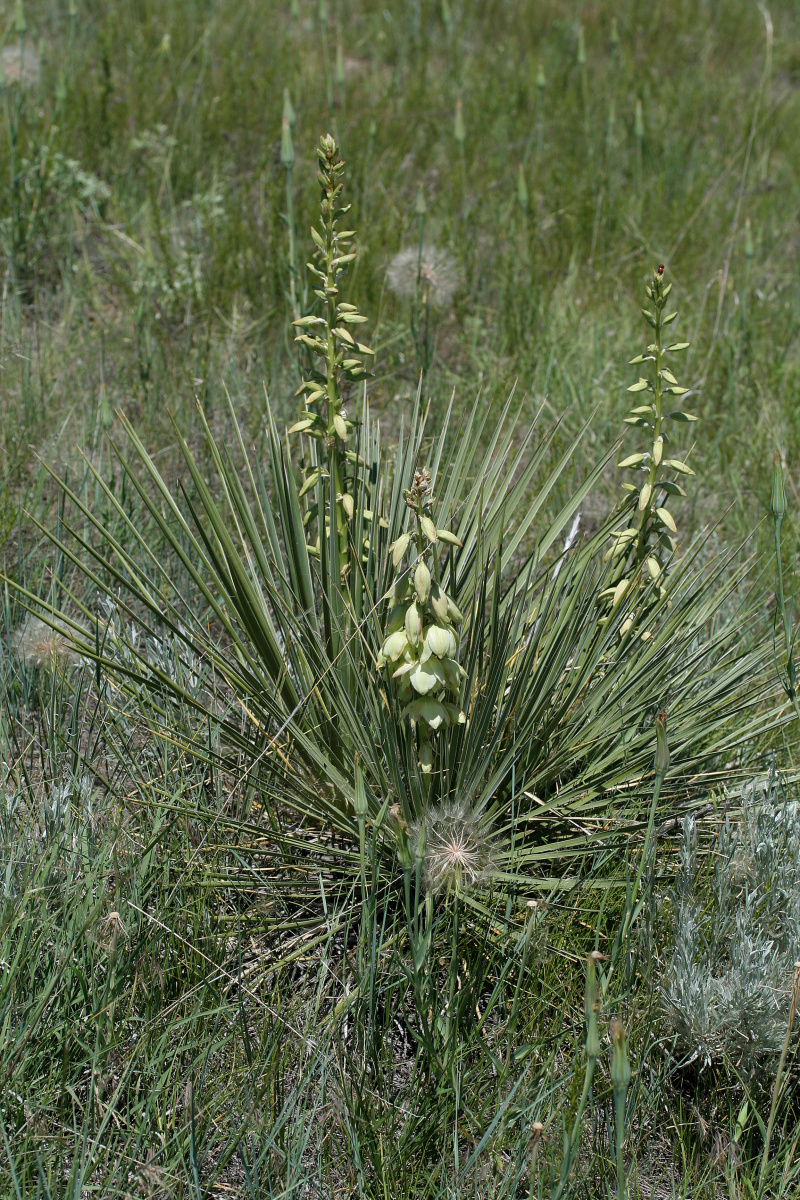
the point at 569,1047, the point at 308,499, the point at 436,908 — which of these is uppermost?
the point at 308,499

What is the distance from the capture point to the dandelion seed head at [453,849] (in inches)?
61.3

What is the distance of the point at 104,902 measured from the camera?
156 cm

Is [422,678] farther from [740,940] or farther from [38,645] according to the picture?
[38,645]

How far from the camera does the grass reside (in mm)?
1379

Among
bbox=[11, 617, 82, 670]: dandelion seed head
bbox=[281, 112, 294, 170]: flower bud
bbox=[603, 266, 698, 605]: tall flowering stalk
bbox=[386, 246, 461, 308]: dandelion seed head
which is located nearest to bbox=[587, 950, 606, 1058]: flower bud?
bbox=[603, 266, 698, 605]: tall flowering stalk

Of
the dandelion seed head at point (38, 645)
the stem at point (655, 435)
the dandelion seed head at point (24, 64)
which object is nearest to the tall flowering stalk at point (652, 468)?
the stem at point (655, 435)

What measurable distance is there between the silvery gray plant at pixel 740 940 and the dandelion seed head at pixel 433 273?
2.22 meters

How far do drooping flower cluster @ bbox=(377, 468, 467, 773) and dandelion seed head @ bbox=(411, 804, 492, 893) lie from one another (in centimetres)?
17

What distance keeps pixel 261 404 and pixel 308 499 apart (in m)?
0.75

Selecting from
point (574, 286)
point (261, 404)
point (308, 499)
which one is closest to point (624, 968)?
point (308, 499)

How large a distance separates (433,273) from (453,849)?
2.32 meters

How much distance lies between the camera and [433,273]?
3354mm

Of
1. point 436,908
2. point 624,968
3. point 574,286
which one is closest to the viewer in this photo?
point 624,968

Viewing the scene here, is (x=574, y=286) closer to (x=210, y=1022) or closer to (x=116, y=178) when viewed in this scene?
(x=116, y=178)
